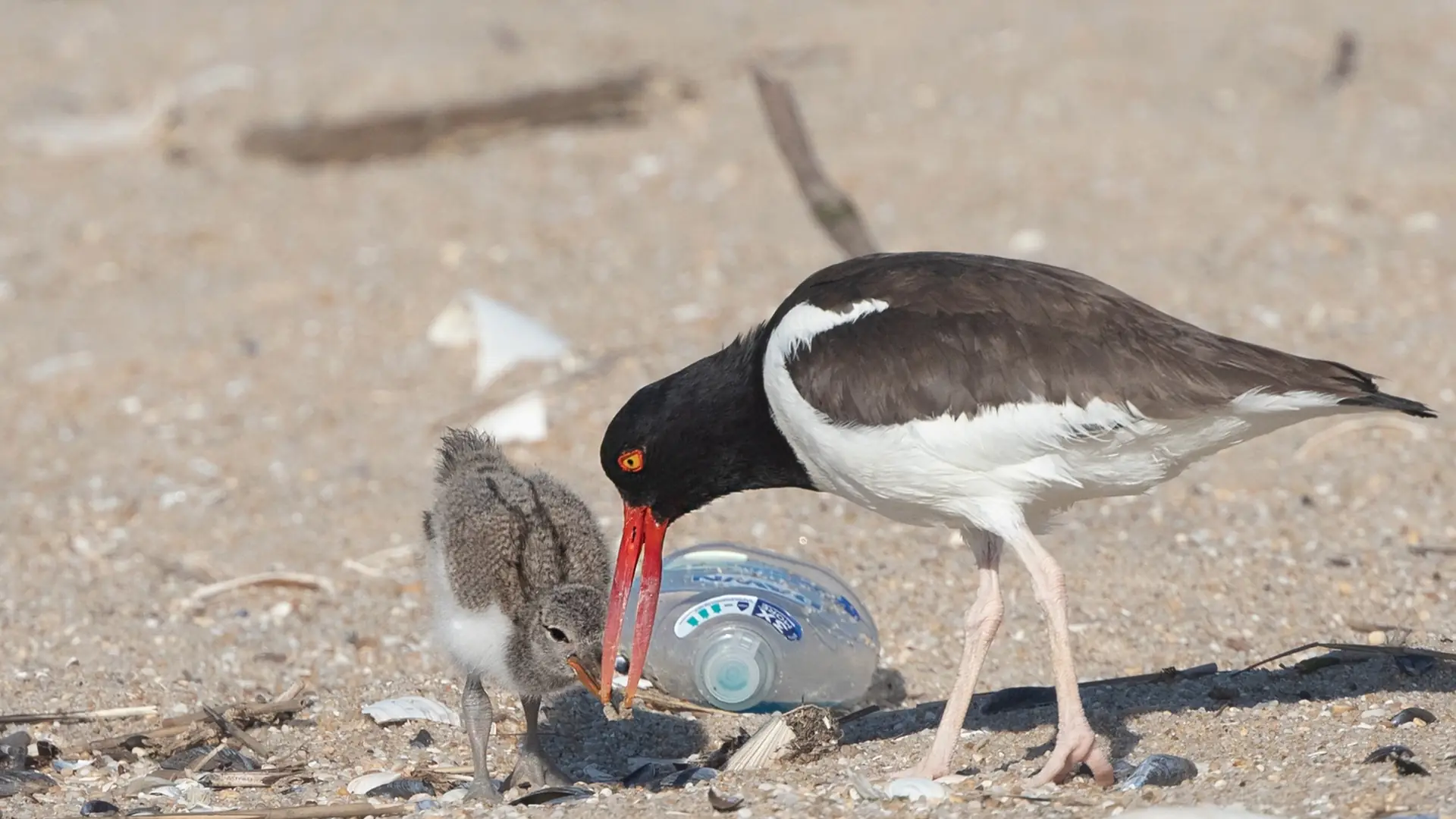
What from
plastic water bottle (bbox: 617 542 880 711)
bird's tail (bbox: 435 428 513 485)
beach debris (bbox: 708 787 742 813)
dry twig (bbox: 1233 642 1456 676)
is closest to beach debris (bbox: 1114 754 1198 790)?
dry twig (bbox: 1233 642 1456 676)

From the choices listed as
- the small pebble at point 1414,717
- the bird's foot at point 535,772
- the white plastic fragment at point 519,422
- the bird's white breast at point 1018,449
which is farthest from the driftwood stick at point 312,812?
the white plastic fragment at point 519,422

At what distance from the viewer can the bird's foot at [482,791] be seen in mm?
4879

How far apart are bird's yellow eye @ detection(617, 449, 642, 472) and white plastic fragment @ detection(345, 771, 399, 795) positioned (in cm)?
110

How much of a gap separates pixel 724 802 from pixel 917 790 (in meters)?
0.50

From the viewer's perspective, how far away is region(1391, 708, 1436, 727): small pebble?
4805 mm

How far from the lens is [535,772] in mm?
5012

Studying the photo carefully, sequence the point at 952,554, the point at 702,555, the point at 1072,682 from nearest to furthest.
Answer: the point at 1072,682, the point at 702,555, the point at 952,554

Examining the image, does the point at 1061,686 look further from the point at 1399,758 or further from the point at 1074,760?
the point at 1399,758

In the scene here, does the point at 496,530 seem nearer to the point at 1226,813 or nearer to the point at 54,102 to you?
the point at 1226,813

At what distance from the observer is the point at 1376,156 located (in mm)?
12016

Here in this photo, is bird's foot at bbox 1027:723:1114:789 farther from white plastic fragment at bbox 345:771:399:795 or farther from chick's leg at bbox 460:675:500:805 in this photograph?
white plastic fragment at bbox 345:771:399:795

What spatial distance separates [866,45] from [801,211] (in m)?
4.31

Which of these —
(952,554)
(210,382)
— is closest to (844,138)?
(210,382)

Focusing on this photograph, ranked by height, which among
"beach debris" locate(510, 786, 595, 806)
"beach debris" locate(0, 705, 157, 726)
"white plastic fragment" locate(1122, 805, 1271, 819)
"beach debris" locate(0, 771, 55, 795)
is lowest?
"white plastic fragment" locate(1122, 805, 1271, 819)
